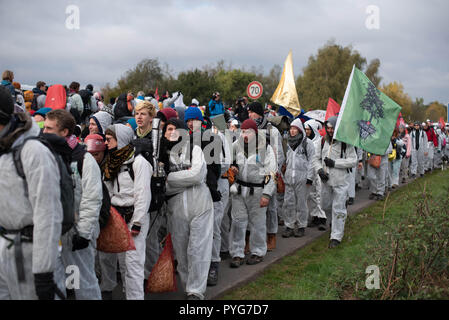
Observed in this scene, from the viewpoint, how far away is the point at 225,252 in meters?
7.05

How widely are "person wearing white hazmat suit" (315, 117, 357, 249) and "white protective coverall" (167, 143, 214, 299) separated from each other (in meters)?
3.36

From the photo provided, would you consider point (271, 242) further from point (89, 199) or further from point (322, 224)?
point (89, 199)

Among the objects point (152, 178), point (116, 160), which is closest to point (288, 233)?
point (152, 178)

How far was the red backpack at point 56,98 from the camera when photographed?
8.83 meters

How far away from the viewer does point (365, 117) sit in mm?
7910

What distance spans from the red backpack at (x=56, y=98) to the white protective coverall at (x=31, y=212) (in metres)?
6.29

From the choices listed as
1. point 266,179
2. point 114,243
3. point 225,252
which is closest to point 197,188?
point 114,243

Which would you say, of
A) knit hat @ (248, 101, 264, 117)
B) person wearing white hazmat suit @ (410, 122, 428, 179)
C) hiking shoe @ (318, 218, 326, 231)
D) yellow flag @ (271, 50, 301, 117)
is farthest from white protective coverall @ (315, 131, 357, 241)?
person wearing white hazmat suit @ (410, 122, 428, 179)

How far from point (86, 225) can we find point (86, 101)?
736 cm

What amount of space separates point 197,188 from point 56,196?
2.34 m

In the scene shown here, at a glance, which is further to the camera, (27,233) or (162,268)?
(162,268)

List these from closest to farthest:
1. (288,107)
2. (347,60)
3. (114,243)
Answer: (114,243) → (288,107) → (347,60)

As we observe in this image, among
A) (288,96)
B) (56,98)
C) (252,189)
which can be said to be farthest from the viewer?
(288,96)
